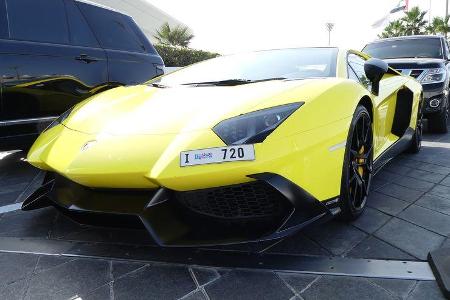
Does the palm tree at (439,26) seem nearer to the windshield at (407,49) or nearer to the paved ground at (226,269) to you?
the windshield at (407,49)

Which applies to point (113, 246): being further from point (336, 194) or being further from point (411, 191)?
point (411, 191)

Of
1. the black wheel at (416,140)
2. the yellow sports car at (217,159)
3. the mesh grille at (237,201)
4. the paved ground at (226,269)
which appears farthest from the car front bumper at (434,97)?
the mesh grille at (237,201)

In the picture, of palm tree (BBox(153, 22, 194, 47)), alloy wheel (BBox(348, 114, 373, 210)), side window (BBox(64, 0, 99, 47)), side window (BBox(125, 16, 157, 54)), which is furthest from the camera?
palm tree (BBox(153, 22, 194, 47))

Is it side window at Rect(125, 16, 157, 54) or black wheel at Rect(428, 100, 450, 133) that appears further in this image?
black wheel at Rect(428, 100, 450, 133)

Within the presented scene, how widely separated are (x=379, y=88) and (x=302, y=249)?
1.49m

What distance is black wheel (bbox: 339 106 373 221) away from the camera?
2.12 m

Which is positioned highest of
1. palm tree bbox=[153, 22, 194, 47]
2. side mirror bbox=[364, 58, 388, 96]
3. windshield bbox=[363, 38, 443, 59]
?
palm tree bbox=[153, 22, 194, 47]

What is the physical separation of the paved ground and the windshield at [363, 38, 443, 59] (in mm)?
4278

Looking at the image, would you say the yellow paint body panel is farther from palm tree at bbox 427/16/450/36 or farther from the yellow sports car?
palm tree at bbox 427/16/450/36

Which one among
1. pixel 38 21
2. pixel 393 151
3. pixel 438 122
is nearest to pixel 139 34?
pixel 38 21

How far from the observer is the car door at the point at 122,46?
3.96 meters

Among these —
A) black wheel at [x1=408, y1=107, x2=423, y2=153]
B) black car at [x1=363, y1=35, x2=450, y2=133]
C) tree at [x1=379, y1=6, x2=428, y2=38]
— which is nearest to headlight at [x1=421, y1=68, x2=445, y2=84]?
black car at [x1=363, y1=35, x2=450, y2=133]

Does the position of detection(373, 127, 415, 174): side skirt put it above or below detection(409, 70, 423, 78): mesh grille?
below

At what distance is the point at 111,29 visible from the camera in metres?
4.16
